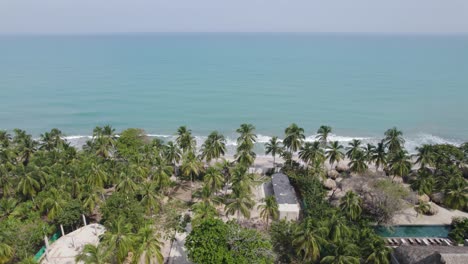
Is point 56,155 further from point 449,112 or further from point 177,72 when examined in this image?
point 177,72

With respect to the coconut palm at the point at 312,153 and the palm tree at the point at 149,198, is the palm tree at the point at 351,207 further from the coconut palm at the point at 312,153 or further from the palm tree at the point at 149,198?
the palm tree at the point at 149,198

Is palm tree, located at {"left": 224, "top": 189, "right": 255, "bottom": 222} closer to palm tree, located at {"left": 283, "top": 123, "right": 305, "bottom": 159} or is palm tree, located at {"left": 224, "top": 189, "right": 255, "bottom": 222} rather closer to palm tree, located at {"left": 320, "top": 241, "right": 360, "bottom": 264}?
palm tree, located at {"left": 320, "top": 241, "right": 360, "bottom": 264}

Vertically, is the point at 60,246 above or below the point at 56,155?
below

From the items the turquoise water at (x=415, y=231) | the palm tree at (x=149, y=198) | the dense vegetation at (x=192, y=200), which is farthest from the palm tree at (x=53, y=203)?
the turquoise water at (x=415, y=231)

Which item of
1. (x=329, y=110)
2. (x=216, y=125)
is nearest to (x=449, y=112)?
(x=329, y=110)

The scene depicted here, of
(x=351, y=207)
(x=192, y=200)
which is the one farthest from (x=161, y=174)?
(x=351, y=207)
